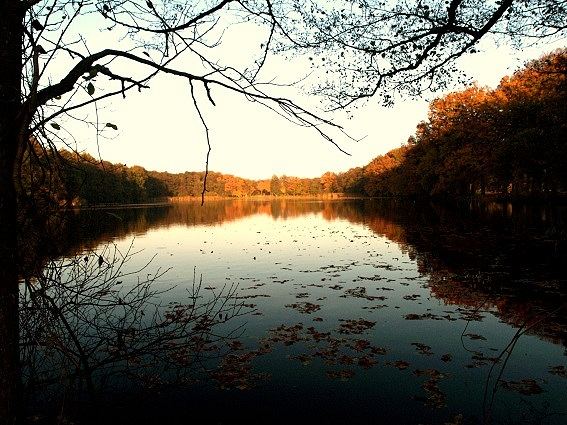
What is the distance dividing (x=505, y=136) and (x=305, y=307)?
3787 cm

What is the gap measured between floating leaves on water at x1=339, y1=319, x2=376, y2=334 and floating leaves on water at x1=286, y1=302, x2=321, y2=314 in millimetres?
1354

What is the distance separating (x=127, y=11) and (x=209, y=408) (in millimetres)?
6441

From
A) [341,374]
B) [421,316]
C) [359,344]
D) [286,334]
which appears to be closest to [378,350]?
[359,344]

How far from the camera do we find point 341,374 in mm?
8141

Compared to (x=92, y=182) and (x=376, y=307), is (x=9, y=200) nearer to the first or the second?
(x=92, y=182)

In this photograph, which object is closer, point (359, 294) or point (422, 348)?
point (422, 348)

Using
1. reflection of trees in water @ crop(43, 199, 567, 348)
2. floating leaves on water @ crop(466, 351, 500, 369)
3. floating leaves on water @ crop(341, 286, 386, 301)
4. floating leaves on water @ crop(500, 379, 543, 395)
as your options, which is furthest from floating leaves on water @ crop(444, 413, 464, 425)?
floating leaves on water @ crop(341, 286, 386, 301)

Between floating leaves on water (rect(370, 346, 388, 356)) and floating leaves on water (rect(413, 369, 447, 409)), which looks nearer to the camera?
floating leaves on water (rect(413, 369, 447, 409))

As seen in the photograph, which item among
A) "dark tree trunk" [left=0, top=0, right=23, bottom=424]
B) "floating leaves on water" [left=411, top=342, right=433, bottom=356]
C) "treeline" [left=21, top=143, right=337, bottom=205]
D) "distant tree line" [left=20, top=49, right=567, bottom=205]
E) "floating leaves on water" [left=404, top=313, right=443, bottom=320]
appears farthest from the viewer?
"distant tree line" [left=20, top=49, right=567, bottom=205]

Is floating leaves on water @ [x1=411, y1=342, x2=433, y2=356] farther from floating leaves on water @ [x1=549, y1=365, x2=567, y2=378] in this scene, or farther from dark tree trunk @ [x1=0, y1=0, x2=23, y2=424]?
dark tree trunk @ [x1=0, y1=0, x2=23, y2=424]

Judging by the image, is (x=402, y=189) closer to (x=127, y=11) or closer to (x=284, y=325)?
(x=284, y=325)

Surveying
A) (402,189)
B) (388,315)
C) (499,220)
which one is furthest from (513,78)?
(388,315)

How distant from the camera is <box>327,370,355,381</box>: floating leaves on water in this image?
26.3 feet

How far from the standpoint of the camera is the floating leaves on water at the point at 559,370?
25.2 ft
